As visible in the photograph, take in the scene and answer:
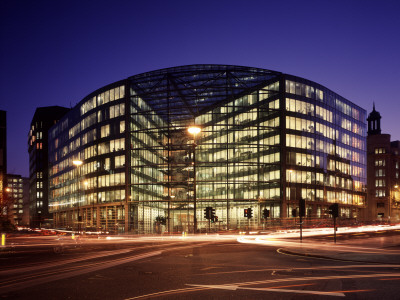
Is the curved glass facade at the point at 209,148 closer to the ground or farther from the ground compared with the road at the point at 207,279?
farther from the ground

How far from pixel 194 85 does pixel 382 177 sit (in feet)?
292

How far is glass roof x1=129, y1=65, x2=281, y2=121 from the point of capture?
69875 millimetres

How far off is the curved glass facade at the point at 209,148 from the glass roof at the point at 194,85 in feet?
0.57

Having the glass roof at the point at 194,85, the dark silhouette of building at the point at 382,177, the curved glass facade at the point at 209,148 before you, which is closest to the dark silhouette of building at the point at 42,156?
the curved glass facade at the point at 209,148

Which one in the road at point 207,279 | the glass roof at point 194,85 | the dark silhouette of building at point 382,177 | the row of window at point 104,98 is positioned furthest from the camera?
the dark silhouette of building at point 382,177

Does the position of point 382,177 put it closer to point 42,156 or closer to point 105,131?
point 105,131

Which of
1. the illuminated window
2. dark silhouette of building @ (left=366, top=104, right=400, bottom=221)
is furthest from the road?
dark silhouette of building @ (left=366, top=104, right=400, bottom=221)

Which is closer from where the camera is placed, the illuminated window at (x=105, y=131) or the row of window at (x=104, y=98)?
the row of window at (x=104, y=98)

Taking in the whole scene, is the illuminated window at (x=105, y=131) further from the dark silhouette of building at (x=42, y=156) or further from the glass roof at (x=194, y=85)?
the dark silhouette of building at (x=42, y=156)

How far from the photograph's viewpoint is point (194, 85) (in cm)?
7081

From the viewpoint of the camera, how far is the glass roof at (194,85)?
69.9 metres

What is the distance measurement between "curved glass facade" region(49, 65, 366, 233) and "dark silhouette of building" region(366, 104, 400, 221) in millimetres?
62677

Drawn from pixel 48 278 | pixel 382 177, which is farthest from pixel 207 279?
pixel 382 177

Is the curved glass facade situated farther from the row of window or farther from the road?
the road
